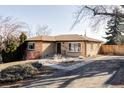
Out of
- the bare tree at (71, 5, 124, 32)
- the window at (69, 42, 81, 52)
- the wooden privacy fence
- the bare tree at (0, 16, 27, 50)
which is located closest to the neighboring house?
the window at (69, 42, 81, 52)

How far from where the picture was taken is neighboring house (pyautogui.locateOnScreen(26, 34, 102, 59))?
14.4 m

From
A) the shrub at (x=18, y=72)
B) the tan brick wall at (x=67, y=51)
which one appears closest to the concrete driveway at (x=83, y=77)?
the shrub at (x=18, y=72)

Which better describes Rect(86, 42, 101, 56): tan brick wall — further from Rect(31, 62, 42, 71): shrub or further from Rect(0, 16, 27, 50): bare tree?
Rect(0, 16, 27, 50): bare tree

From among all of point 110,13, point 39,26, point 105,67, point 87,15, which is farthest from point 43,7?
point 105,67

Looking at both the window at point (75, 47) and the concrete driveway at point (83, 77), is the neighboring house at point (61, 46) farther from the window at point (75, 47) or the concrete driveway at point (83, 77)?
the concrete driveway at point (83, 77)

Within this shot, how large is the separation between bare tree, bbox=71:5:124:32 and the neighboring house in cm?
130

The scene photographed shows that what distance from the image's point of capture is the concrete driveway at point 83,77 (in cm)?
1132

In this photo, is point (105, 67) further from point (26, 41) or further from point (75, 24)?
point (26, 41)

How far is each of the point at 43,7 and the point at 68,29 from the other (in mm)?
1426

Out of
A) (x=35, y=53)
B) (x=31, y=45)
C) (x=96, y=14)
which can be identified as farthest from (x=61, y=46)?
(x=96, y=14)

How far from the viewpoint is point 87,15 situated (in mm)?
13125

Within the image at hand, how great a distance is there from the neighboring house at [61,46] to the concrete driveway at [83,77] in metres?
1.32

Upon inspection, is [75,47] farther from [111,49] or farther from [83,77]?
[83,77]

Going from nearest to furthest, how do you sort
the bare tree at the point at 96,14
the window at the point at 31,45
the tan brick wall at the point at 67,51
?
the bare tree at the point at 96,14, the window at the point at 31,45, the tan brick wall at the point at 67,51
